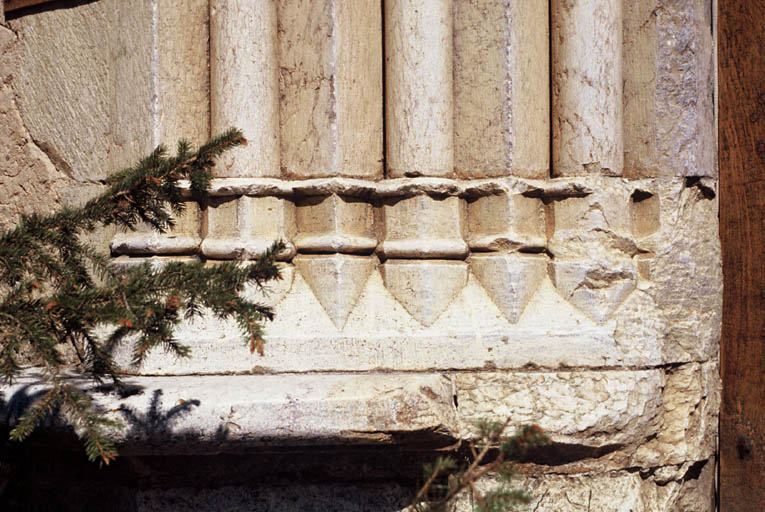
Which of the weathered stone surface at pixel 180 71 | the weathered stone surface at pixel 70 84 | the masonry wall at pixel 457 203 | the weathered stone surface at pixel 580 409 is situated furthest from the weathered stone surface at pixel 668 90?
the weathered stone surface at pixel 70 84

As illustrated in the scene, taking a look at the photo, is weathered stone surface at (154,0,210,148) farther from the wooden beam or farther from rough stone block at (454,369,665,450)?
rough stone block at (454,369,665,450)

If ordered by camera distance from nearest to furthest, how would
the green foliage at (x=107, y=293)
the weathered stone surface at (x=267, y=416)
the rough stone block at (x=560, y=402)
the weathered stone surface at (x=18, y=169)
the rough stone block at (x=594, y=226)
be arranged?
the green foliage at (x=107, y=293)
the weathered stone surface at (x=267, y=416)
the rough stone block at (x=560, y=402)
the rough stone block at (x=594, y=226)
the weathered stone surface at (x=18, y=169)

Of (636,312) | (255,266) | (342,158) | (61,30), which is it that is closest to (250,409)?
(255,266)

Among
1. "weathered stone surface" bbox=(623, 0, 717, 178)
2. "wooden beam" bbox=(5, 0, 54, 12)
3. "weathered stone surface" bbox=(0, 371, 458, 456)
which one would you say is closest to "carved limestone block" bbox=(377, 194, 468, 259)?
"weathered stone surface" bbox=(0, 371, 458, 456)

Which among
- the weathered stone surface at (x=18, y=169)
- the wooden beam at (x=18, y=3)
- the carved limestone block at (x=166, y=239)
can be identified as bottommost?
the carved limestone block at (x=166, y=239)

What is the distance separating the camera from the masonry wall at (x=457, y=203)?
1.67 m

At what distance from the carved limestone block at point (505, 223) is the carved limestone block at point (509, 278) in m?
0.03

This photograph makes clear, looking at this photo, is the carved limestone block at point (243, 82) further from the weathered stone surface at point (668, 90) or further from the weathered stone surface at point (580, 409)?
the weathered stone surface at point (668, 90)

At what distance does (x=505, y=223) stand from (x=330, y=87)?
512 mm

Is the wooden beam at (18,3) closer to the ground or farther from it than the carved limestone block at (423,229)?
farther from it

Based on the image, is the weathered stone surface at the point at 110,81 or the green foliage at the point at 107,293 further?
the weathered stone surface at the point at 110,81

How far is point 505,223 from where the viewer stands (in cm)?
173

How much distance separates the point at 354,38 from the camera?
178 cm

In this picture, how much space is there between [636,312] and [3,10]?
69.7 inches
